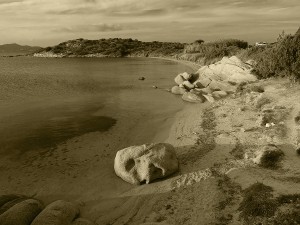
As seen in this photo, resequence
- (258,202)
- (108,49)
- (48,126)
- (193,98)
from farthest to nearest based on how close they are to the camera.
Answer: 1. (108,49)
2. (193,98)
3. (48,126)
4. (258,202)

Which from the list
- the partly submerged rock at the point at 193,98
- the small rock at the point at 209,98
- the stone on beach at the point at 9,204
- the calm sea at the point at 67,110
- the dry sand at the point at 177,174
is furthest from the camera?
A: the partly submerged rock at the point at 193,98

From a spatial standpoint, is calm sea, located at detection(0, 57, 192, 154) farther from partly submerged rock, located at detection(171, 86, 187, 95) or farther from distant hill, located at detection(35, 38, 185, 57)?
distant hill, located at detection(35, 38, 185, 57)

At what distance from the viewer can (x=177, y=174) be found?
14930 mm

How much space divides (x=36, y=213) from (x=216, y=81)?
26570mm

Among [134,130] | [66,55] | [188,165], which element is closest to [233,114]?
[134,130]

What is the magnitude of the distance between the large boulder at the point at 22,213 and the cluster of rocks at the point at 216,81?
20492 millimetres

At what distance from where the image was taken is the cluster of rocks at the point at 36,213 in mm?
10609

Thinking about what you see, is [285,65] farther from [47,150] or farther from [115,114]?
[47,150]

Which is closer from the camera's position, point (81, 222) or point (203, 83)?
point (81, 222)

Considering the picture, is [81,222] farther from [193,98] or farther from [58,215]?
[193,98]

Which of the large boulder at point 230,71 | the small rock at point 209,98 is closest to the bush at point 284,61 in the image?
the large boulder at point 230,71

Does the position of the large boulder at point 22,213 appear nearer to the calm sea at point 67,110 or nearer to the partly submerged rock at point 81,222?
the partly submerged rock at point 81,222

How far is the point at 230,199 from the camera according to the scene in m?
12.0

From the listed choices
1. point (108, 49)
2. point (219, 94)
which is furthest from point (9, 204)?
point (108, 49)
